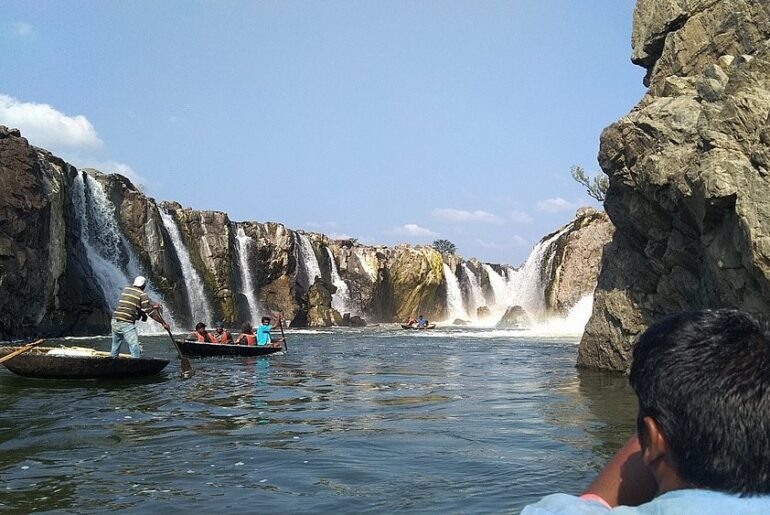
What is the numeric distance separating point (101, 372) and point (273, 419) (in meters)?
4.91

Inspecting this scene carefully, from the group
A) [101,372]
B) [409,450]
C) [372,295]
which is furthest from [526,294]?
[409,450]

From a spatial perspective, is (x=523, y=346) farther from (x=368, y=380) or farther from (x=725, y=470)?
(x=725, y=470)

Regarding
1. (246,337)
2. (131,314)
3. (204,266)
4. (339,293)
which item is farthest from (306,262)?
(131,314)

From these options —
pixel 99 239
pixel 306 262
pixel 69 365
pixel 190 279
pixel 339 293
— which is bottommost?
pixel 69 365

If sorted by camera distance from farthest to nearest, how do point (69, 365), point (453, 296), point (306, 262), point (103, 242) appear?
1. point (453, 296)
2. point (306, 262)
3. point (103, 242)
4. point (69, 365)

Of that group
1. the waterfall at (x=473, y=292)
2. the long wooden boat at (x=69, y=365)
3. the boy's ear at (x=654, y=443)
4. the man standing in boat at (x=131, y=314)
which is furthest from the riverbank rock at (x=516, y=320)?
the boy's ear at (x=654, y=443)

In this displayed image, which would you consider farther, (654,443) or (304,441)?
(304,441)

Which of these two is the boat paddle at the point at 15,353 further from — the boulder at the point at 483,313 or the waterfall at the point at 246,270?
the boulder at the point at 483,313

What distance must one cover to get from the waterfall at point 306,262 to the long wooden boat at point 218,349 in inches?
1344

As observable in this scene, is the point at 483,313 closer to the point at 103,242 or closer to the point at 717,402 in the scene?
the point at 103,242

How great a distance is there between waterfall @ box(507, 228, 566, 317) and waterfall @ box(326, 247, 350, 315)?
1580cm

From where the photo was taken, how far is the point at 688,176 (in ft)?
34.3

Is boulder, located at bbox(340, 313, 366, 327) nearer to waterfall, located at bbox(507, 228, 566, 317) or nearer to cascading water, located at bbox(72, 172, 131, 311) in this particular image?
waterfall, located at bbox(507, 228, 566, 317)

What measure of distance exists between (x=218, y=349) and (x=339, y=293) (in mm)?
39650
